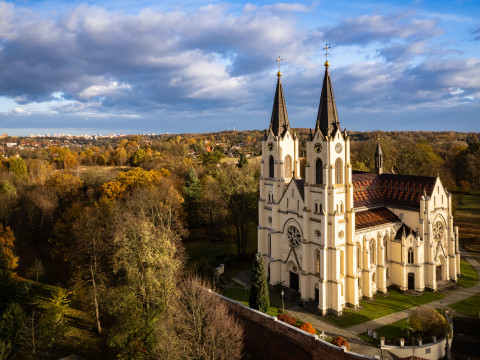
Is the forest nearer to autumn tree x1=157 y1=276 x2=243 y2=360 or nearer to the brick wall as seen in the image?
autumn tree x1=157 y1=276 x2=243 y2=360

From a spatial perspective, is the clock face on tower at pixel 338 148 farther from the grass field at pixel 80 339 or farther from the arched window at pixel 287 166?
the grass field at pixel 80 339

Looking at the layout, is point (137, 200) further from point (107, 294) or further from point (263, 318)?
point (263, 318)

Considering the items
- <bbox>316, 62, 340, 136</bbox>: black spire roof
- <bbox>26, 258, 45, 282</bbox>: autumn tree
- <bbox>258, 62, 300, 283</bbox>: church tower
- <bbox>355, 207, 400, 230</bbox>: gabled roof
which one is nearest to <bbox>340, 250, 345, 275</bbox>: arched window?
<bbox>355, 207, 400, 230</bbox>: gabled roof

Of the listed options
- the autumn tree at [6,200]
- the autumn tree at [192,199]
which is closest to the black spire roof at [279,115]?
the autumn tree at [192,199]

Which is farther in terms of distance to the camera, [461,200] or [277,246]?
[461,200]

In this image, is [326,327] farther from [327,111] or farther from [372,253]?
[327,111]

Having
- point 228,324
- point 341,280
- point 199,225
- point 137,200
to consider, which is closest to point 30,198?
point 137,200

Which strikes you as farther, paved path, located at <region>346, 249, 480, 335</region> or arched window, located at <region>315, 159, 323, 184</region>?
arched window, located at <region>315, 159, 323, 184</region>
